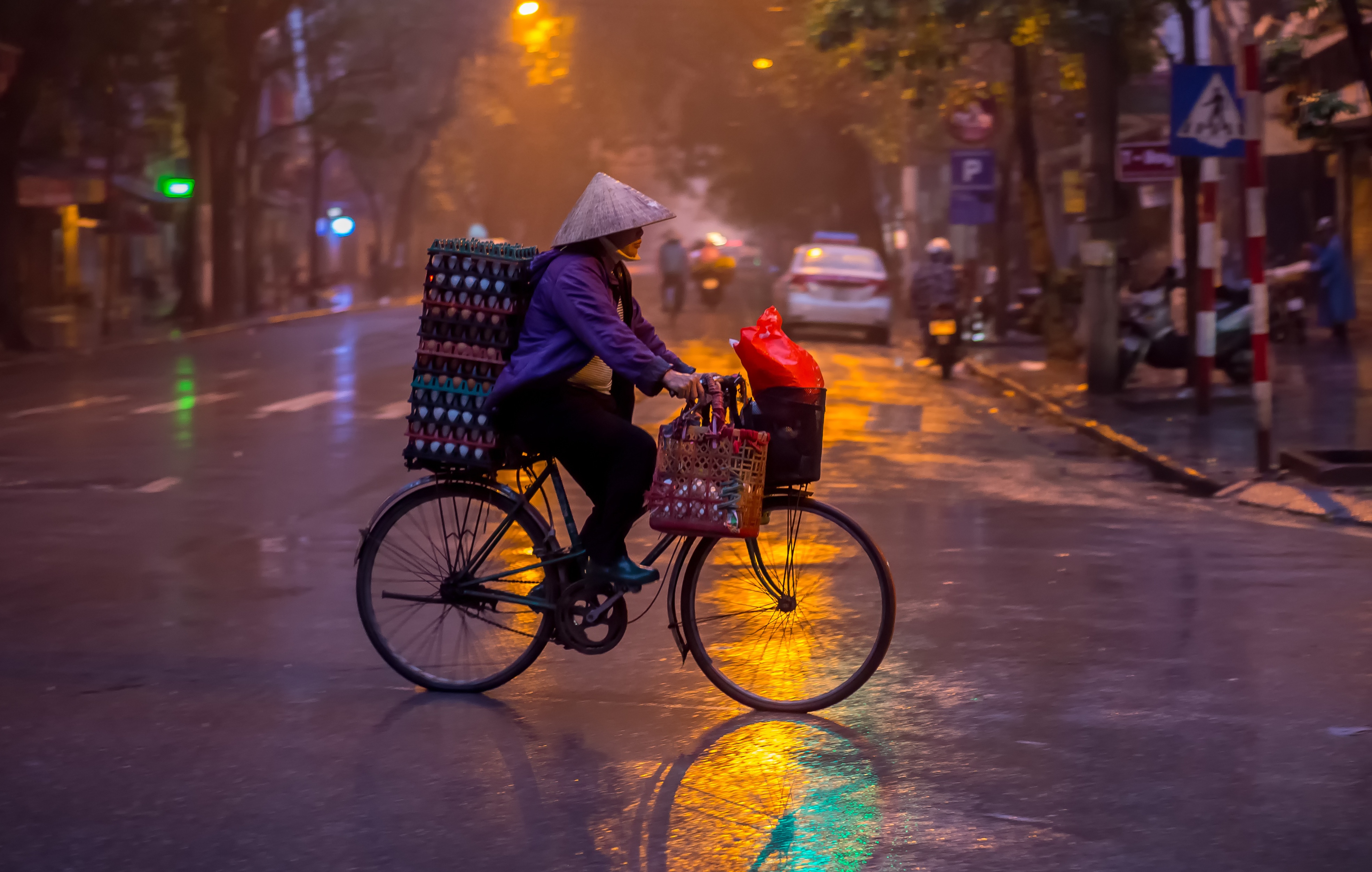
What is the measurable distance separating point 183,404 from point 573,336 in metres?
14.6

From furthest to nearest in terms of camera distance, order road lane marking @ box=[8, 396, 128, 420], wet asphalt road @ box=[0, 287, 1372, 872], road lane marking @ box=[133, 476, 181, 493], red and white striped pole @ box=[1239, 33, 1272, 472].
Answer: road lane marking @ box=[8, 396, 128, 420]
red and white striped pole @ box=[1239, 33, 1272, 472]
road lane marking @ box=[133, 476, 181, 493]
wet asphalt road @ box=[0, 287, 1372, 872]

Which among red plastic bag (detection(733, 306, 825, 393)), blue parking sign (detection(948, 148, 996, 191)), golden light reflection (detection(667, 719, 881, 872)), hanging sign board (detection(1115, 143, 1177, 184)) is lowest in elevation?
golden light reflection (detection(667, 719, 881, 872))

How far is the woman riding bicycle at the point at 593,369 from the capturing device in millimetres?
6078

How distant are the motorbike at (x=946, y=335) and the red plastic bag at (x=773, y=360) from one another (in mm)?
18843

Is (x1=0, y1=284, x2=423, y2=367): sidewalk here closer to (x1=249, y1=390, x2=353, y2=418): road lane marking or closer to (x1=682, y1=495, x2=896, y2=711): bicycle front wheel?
(x1=249, y1=390, x2=353, y2=418): road lane marking

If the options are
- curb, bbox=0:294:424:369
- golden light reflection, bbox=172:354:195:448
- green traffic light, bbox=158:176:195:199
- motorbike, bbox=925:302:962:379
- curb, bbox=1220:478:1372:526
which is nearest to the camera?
curb, bbox=1220:478:1372:526

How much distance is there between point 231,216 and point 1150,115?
2487 centimetres

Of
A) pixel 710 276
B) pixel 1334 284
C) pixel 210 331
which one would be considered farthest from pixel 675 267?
pixel 1334 284

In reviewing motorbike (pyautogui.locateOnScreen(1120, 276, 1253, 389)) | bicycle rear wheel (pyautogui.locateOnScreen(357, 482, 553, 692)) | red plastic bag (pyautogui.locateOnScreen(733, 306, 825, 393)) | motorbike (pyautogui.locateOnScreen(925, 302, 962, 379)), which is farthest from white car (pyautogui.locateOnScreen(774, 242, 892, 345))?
red plastic bag (pyautogui.locateOnScreen(733, 306, 825, 393))

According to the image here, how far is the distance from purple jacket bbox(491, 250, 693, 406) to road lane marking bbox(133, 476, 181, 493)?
679cm

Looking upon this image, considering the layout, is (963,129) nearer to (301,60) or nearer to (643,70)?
(643,70)

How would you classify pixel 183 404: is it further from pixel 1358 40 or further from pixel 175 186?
pixel 175 186

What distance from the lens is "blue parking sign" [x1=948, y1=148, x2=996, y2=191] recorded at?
31484 millimetres

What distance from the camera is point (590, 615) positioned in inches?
251
